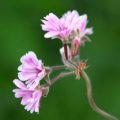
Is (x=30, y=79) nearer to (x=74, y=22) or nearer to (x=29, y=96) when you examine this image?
(x=29, y=96)

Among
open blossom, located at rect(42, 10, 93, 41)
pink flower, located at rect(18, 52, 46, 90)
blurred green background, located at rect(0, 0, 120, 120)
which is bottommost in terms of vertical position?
pink flower, located at rect(18, 52, 46, 90)

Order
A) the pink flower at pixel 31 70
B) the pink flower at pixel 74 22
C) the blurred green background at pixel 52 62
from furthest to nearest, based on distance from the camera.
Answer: the blurred green background at pixel 52 62 → the pink flower at pixel 74 22 → the pink flower at pixel 31 70

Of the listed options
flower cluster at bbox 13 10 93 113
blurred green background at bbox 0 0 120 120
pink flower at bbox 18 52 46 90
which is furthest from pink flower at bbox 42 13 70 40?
blurred green background at bbox 0 0 120 120

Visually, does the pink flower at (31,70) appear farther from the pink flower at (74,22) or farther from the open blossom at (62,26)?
the pink flower at (74,22)

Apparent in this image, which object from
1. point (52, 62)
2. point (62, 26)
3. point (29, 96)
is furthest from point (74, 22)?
point (52, 62)

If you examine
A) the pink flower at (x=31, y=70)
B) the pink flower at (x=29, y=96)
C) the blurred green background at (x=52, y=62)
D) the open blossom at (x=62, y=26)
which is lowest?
the pink flower at (x=29, y=96)

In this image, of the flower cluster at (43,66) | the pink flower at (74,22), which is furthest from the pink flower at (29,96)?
the pink flower at (74,22)

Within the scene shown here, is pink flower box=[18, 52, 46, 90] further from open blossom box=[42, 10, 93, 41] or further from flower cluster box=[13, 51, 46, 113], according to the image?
open blossom box=[42, 10, 93, 41]
